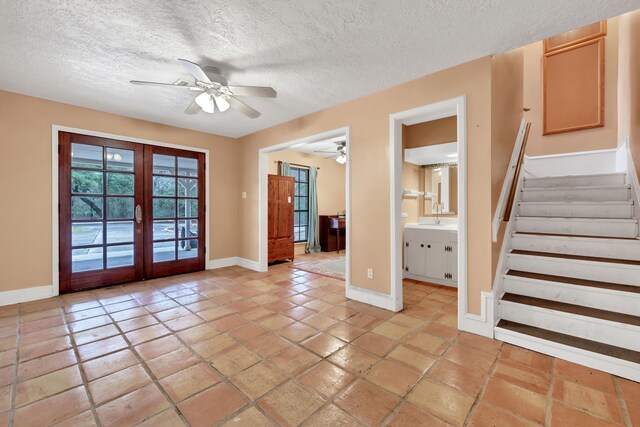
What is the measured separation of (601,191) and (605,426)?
3.02 meters

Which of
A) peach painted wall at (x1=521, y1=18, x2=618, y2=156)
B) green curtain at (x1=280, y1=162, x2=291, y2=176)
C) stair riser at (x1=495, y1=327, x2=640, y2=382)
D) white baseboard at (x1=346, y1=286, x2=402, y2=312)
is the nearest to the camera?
stair riser at (x1=495, y1=327, x2=640, y2=382)

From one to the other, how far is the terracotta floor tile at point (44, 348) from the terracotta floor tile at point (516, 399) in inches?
134

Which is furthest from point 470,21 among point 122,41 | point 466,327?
point 122,41

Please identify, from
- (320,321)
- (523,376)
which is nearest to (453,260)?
(523,376)

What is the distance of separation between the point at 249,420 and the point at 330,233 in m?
5.90

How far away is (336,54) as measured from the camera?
8.41ft

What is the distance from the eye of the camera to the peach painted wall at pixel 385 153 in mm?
2584

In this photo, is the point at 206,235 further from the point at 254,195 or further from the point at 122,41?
the point at 122,41

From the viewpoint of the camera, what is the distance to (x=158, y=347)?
238 centimetres

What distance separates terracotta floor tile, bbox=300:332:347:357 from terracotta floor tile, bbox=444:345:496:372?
90 cm

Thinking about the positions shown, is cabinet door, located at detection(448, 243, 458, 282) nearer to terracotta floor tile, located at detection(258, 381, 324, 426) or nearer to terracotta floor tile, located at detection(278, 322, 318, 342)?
terracotta floor tile, located at detection(278, 322, 318, 342)

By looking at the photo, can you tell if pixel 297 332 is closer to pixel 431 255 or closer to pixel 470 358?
pixel 470 358

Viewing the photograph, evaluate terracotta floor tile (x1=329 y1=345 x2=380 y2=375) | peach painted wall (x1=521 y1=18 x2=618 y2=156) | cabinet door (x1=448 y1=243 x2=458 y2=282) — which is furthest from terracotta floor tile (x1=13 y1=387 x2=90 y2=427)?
peach painted wall (x1=521 y1=18 x2=618 y2=156)

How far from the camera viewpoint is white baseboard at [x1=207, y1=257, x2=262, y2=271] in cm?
525
